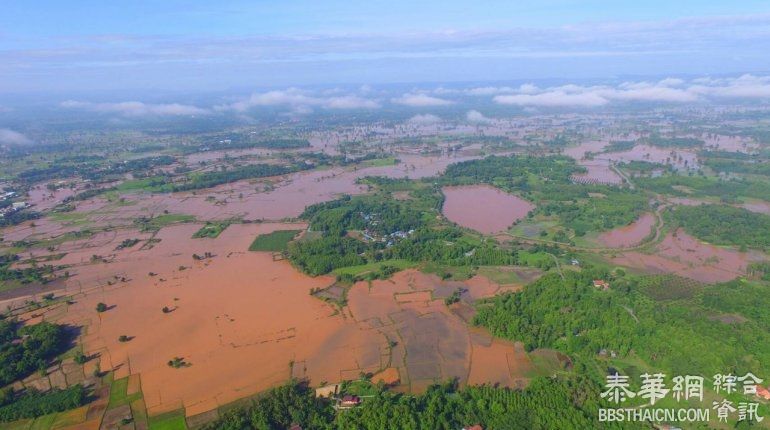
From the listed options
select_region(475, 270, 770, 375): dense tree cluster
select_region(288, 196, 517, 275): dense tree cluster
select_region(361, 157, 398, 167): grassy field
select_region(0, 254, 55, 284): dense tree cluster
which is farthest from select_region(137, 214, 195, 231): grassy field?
select_region(475, 270, 770, 375): dense tree cluster

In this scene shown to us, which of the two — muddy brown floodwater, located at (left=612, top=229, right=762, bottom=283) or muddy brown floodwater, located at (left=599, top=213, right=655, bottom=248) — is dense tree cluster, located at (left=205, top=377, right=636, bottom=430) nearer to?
muddy brown floodwater, located at (left=612, top=229, right=762, bottom=283)

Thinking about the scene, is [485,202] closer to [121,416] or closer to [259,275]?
[259,275]

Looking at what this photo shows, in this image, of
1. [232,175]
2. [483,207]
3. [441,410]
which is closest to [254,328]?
[441,410]

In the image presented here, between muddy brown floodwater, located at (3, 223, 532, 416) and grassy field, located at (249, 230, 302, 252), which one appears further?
grassy field, located at (249, 230, 302, 252)

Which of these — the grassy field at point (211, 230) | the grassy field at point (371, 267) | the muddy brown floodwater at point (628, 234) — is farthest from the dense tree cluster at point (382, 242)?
the muddy brown floodwater at point (628, 234)

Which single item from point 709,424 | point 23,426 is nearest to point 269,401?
point 23,426

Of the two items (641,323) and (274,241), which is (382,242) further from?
(641,323)
